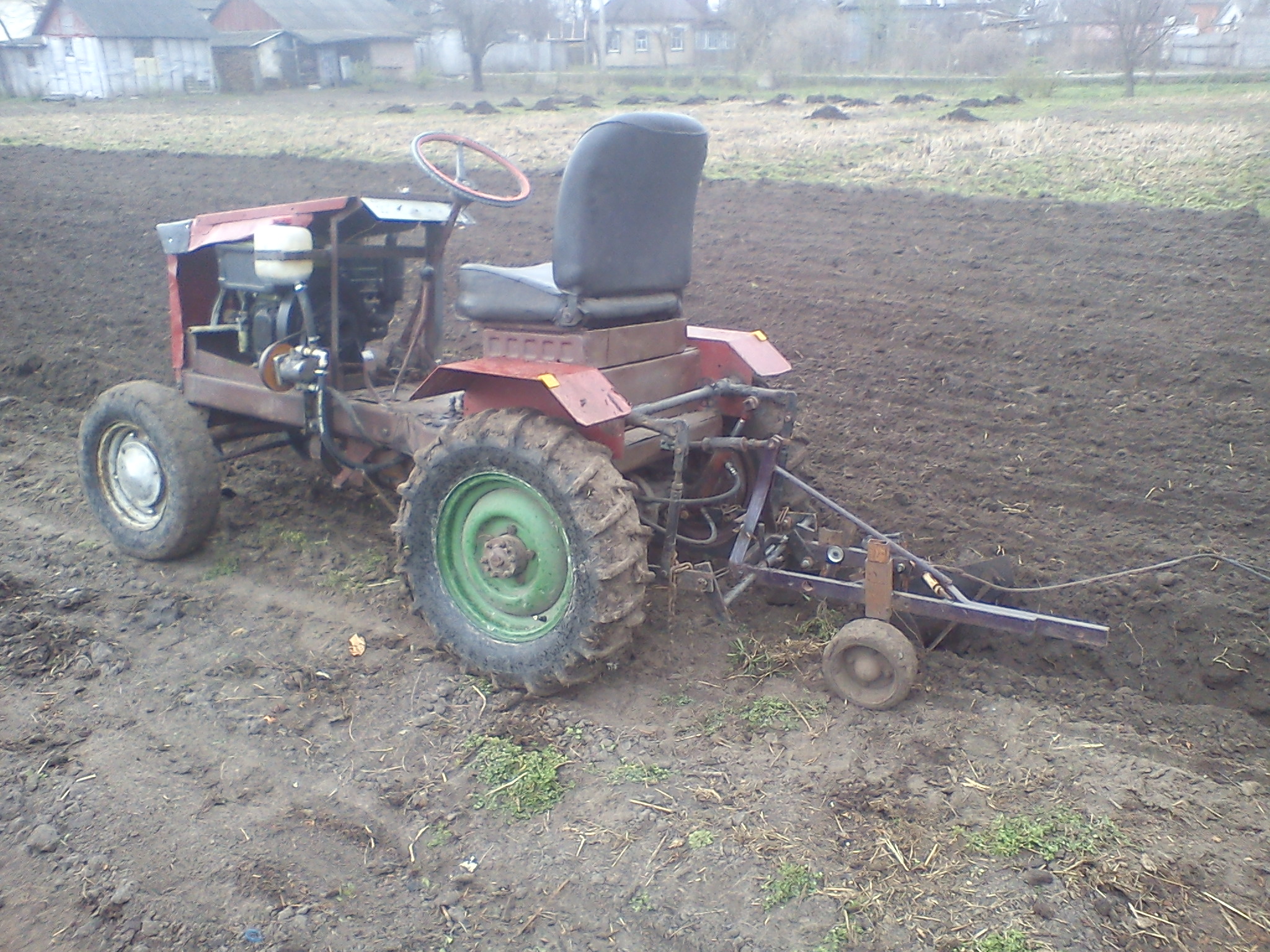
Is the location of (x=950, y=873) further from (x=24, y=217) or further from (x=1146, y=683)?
(x=24, y=217)

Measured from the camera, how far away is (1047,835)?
271 cm

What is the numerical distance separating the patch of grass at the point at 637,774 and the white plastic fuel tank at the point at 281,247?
7.99ft

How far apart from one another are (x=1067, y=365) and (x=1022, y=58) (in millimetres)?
24745

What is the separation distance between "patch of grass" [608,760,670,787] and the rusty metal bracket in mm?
883

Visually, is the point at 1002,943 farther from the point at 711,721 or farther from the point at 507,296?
the point at 507,296

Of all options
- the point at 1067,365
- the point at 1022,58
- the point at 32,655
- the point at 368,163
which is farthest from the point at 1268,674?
the point at 1022,58

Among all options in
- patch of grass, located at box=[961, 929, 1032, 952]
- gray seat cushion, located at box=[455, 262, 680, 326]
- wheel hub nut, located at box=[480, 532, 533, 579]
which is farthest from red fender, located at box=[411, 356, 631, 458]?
patch of grass, located at box=[961, 929, 1032, 952]

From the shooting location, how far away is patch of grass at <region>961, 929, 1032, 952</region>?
2.37 m

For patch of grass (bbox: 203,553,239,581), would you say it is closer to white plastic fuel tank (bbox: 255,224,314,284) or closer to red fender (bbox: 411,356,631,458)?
white plastic fuel tank (bbox: 255,224,314,284)

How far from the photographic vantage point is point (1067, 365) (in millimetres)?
6473

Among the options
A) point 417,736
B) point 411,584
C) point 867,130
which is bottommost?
point 417,736

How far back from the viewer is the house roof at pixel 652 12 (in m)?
43.8

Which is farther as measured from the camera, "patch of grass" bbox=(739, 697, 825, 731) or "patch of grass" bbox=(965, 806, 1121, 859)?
"patch of grass" bbox=(739, 697, 825, 731)

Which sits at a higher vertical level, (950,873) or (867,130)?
(867,130)
